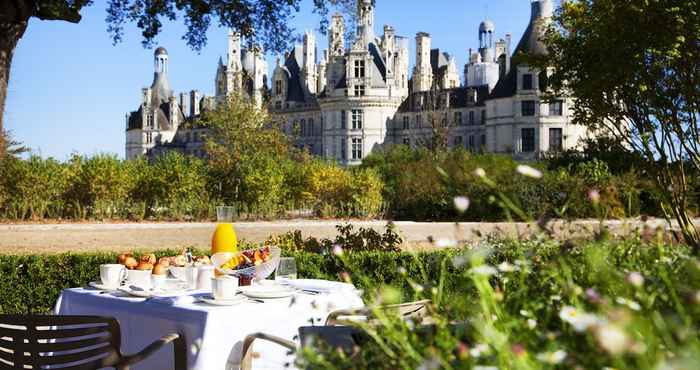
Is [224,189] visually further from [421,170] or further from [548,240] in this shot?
[548,240]

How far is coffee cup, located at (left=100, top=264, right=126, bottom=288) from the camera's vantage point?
3797mm

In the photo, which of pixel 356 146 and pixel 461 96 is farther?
pixel 356 146

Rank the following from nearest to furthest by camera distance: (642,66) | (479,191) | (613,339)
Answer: (613,339) < (642,66) < (479,191)

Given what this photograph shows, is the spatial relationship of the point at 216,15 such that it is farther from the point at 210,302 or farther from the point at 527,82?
the point at 527,82

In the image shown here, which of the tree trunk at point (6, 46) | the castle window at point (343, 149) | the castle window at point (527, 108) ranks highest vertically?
the castle window at point (527, 108)

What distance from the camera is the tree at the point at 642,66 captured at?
29.2 feet

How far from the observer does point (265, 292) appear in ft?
11.6

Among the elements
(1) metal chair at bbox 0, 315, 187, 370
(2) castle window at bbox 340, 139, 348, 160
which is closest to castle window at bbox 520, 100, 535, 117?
(2) castle window at bbox 340, 139, 348, 160

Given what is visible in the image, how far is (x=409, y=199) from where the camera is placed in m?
19.3

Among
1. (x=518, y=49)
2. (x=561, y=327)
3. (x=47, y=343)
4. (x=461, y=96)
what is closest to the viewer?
(x=561, y=327)

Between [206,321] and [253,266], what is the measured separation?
65 cm

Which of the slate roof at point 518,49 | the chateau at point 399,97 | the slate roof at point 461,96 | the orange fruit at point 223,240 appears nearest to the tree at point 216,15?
the orange fruit at point 223,240

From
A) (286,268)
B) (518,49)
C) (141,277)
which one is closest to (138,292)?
(141,277)

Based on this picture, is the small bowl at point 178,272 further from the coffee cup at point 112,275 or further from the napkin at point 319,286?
the napkin at point 319,286
